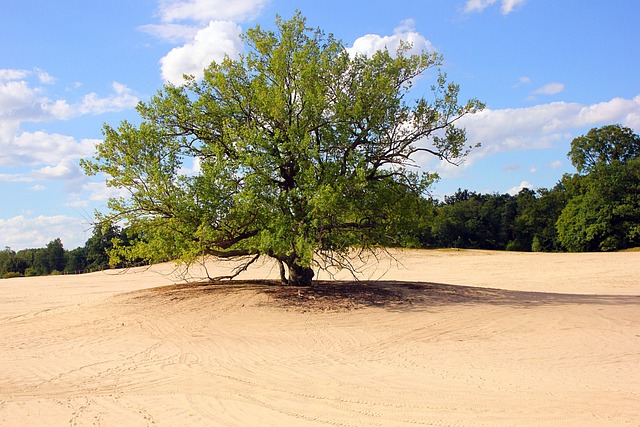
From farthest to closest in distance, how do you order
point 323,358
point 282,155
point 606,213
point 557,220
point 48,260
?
1. point 48,260
2. point 557,220
3. point 606,213
4. point 282,155
5. point 323,358

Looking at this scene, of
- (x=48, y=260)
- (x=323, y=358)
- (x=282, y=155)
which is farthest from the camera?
(x=48, y=260)

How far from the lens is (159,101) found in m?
16.5

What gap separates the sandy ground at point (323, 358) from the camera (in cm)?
717

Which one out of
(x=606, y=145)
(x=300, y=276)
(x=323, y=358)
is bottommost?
(x=323, y=358)

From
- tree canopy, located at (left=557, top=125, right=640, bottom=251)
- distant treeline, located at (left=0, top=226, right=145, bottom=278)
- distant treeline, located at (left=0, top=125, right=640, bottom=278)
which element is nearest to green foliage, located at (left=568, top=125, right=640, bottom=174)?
distant treeline, located at (left=0, top=125, right=640, bottom=278)

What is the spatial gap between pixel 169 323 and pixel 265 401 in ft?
22.4

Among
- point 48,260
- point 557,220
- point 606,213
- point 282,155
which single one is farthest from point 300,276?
point 48,260

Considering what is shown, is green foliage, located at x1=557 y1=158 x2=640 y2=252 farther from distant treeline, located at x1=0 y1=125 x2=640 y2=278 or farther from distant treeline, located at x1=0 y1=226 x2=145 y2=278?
distant treeline, located at x1=0 y1=226 x2=145 y2=278

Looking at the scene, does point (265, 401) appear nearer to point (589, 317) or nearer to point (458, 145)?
point (589, 317)

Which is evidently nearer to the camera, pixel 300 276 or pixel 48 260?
pixel 300 276

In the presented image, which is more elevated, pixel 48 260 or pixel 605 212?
pixel 605 212

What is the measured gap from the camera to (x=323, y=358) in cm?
1026

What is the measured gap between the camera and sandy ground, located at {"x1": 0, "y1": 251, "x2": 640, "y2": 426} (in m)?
7.17

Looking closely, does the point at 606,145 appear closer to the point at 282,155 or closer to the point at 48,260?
the point at 282,155
